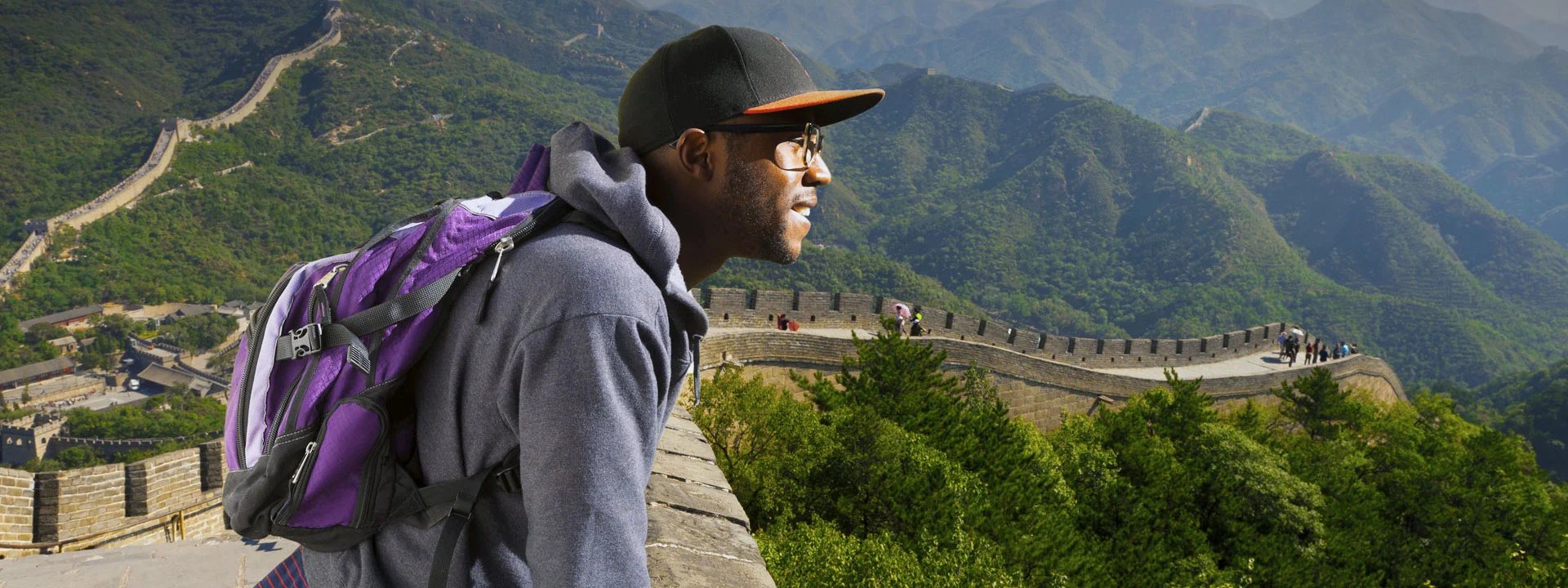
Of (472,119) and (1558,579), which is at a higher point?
(472,119)

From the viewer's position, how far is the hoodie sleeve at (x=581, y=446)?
1.10 metres

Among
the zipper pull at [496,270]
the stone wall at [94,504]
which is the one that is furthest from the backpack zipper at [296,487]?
the stone wall at [94,504]

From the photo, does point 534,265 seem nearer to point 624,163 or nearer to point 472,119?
point 624,163

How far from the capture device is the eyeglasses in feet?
4.59

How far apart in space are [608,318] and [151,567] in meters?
3.57

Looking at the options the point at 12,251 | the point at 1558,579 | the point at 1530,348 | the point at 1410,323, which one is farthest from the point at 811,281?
the point at 1530,348

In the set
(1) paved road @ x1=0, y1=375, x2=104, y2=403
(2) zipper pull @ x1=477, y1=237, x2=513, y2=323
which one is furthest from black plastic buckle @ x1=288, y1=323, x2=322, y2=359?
(1) paved road @ x1=0, y1=375, x2=104, y2=403

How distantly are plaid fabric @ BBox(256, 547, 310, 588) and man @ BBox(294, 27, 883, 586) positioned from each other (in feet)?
0.36

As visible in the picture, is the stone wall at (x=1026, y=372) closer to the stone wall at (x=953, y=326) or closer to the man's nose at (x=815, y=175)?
the stone wall at (x=953, y=326)

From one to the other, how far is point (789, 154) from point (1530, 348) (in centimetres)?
11443

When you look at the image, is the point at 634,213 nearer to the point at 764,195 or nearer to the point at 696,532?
the point at 764,195

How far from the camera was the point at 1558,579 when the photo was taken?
484 inches

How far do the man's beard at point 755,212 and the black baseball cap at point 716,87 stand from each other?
95 millimetres

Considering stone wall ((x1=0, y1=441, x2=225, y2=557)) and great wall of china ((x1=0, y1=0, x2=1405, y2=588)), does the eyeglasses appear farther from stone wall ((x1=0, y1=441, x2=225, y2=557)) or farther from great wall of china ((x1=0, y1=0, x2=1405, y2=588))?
stone wall ((x1=0, y1=441, x2=225, y2=557))
